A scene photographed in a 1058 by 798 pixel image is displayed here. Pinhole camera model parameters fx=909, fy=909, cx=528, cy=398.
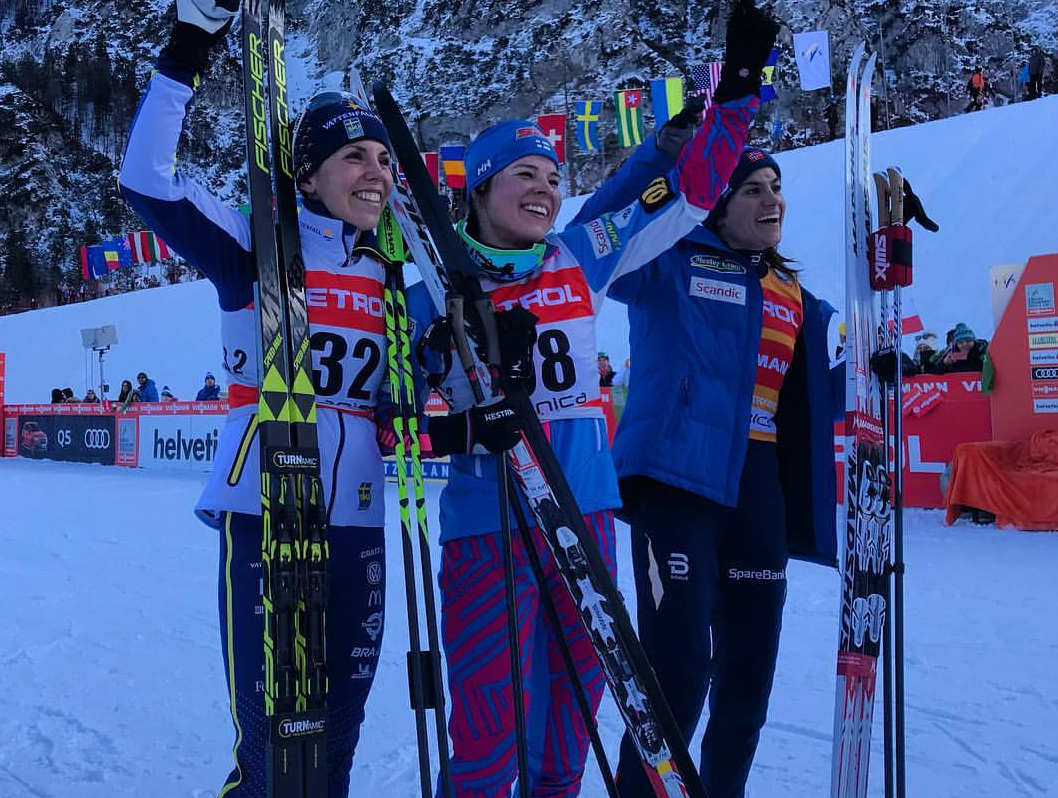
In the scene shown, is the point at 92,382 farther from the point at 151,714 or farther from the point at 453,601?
the point at 453,601

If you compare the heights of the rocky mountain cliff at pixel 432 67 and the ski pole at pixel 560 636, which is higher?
the rocky mountain cliff at pixel 432 67

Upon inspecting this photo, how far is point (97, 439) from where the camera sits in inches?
560

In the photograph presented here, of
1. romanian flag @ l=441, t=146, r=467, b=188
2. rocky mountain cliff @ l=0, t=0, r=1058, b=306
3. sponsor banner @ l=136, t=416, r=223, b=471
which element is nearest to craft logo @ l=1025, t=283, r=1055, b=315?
sponsor banner @ l=136, t=416, r=223, b=471

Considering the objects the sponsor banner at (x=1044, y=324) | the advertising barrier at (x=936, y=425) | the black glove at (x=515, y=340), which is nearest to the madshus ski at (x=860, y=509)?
the black glove at (x=515, y=340)

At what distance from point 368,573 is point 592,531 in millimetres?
453

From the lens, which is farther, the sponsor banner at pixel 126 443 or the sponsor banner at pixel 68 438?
the sponsor banner at pixel 68 438

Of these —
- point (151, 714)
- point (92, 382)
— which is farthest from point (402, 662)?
point (92, 382)

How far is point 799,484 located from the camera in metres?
2.24

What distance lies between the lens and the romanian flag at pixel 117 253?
89.2 feet

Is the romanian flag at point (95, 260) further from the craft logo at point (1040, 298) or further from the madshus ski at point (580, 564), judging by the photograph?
the madshus ski at point (580, 564)

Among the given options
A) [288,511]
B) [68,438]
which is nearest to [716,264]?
[288,511]

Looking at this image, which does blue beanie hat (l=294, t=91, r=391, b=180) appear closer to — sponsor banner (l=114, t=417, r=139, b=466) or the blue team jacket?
the blue team jacket

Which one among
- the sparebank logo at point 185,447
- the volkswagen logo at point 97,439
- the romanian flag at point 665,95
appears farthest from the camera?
the romanian flag at point 665,95

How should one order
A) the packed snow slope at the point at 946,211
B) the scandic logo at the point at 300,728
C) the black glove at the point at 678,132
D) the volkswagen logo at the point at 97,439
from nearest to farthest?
the scandic logo at the point at 300,728, the black glove at the point at 678,132, the packed snow slope at the point at 946,211, the volkswagen logo at the point at 97,439
